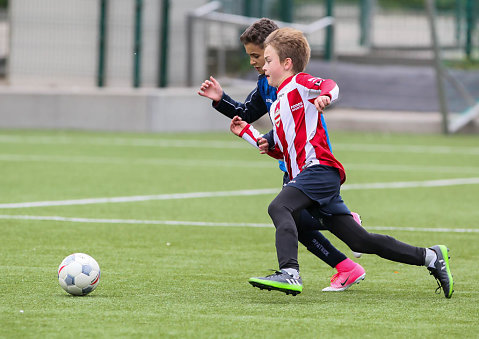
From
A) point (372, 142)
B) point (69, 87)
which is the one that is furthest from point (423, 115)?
point (69, 87)

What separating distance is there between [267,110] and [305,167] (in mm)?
1027

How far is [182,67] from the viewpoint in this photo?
2305 centimetres

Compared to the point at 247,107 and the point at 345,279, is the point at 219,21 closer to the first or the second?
the point at 247,107

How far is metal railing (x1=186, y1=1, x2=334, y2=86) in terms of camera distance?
75.5 feet

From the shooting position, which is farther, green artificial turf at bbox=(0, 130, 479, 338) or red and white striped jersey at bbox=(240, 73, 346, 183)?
red and white striped jersey at bbox=(240, 73, 346, 183)

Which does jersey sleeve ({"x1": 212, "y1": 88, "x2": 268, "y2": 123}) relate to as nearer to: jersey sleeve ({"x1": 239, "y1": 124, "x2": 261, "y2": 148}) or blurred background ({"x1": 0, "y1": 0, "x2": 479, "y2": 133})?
jersey sleeve ({"x1": 239, "y1": 124, "x2": 261, "y2": 148})

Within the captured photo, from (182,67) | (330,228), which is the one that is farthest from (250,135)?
(182,67)

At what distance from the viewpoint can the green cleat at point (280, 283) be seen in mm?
5613

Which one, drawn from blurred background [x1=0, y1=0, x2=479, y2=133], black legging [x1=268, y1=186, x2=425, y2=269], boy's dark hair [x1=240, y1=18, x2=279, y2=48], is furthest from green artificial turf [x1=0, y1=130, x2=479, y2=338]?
blurred background [x1=0, y1=0, x2=479, y2=133]

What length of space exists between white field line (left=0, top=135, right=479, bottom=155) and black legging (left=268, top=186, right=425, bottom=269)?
11735 mm

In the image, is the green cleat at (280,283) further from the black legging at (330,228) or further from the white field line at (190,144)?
the white field line at (190,144)

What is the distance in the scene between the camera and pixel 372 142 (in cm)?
1970

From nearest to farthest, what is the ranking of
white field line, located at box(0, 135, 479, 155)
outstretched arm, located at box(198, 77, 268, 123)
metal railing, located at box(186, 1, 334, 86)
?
outstretched arm, located at box(198, 77, 268, 123), white field line, located at box(0, 135, 479, 155), metal railing, located at box(186, 1, 334, 86)

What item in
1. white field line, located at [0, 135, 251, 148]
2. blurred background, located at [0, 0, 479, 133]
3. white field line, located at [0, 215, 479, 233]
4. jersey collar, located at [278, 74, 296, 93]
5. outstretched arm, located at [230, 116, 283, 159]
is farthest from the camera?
blurred background, located at [0, 0, 479, 133]
